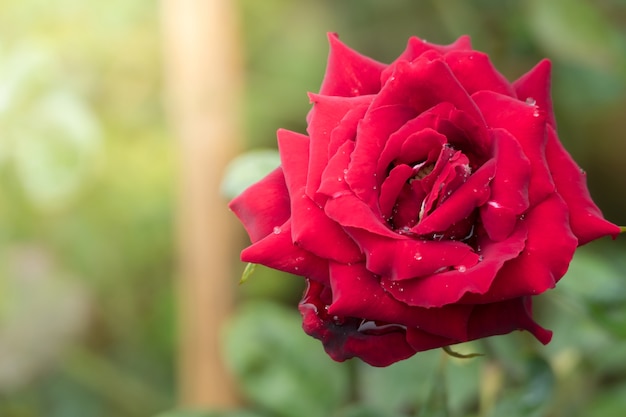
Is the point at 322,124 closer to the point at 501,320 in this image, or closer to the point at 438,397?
the point at 501,320

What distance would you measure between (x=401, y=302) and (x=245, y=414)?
36 cm

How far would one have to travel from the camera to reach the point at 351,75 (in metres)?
0.51

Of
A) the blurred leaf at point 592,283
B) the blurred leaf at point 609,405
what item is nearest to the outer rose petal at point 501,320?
the blurred leaf at point 592,283

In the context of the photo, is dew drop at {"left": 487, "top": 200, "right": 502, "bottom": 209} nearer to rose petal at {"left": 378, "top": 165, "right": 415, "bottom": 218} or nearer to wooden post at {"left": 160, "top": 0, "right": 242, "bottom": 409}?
rose petal at {"left": 378, "top": 165, "right": 415, "bottom": 218}

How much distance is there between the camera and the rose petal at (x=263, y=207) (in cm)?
47

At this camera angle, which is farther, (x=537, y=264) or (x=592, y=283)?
(x=592, y=283)

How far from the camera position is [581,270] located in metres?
0.77

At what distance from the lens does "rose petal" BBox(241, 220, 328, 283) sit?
441 mm

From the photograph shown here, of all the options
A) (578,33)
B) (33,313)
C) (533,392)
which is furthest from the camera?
(33,313)

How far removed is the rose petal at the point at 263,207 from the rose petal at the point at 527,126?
0.44ft

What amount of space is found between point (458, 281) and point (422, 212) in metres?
0.05

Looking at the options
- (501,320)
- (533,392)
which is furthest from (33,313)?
(501,320)

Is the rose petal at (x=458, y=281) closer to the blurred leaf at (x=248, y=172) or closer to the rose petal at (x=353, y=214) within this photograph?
the rose petal at (x=353, y=214)

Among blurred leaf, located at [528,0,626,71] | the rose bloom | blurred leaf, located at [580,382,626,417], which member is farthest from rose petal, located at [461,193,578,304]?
blurred leaf, located at [528,0,626,71]
